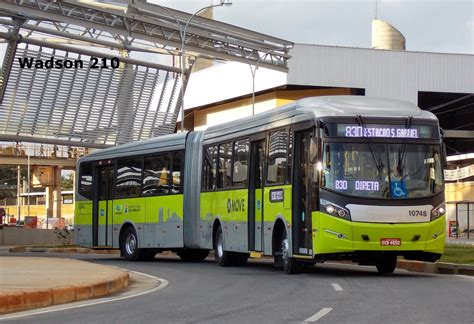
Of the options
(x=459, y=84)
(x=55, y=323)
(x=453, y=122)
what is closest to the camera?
(x=55, y=323)

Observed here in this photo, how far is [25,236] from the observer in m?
56.9

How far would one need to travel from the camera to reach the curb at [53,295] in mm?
12828

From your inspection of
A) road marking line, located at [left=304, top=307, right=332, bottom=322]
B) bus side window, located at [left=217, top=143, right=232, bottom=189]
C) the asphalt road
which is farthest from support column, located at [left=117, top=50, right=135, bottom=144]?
road marking line, located at [left=304, top=307, right=332, bottom=322]

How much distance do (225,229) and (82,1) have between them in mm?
17708

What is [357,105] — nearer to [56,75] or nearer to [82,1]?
[82,1]

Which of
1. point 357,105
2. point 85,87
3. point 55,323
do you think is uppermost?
point 85,87

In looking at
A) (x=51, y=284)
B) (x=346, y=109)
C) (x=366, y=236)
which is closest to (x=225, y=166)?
(x=346, y=109)

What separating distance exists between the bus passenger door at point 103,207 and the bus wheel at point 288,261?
10460 millimetres

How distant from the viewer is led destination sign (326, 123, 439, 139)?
60.4 ft

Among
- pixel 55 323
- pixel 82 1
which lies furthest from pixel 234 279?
pixel 82 1

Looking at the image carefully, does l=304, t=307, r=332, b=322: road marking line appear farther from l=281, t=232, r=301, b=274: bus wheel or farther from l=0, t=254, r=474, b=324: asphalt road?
l=281, t=232, r=301, b=274: bus wheel

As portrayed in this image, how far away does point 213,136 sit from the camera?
963 inches

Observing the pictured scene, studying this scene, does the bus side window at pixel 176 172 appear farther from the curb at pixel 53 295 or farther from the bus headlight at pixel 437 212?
the curb at pixel 53 295

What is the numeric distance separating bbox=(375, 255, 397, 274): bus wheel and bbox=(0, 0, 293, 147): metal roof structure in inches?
788
